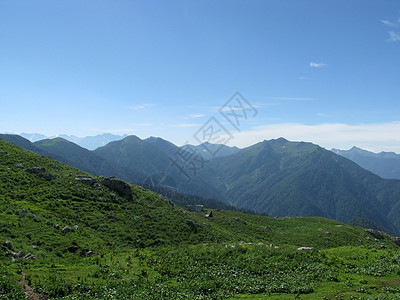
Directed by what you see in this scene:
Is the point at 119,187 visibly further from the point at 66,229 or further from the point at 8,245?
the point at 8,245

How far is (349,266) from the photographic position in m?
27.2

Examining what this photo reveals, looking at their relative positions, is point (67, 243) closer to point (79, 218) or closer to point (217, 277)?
point (79, 218)

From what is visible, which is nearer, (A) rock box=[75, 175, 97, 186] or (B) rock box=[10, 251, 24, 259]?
(B) rock box=[10, 251, 24, 259]

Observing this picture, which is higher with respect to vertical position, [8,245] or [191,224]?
[8,245]

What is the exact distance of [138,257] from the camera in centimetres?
2852

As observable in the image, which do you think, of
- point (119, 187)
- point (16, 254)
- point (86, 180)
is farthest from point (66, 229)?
point (119, 187)

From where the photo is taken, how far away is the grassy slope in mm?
20203

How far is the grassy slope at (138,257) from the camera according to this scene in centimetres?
2020

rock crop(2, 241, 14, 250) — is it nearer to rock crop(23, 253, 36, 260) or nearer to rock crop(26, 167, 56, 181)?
rock crop(23, 253, 36, 260)

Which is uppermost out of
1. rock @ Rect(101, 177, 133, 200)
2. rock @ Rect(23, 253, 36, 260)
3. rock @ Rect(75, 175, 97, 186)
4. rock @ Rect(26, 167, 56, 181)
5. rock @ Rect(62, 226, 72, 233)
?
rock @ Rect(26, 167, 56, 181)

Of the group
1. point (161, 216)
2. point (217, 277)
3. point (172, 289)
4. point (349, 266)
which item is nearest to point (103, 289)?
point (172, 289)

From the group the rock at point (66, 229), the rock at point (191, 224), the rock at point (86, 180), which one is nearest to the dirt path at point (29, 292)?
the rock at point (66, 229)

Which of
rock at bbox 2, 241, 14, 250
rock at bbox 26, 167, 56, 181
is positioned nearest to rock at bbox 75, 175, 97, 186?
rock at bbox 26, 167, 56, 181

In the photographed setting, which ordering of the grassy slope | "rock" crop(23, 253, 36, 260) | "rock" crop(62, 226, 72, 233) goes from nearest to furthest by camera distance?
the grassy slope, "rock" crop(23, 253, 36, 260), "rock" crop(62, 226, 72, 233)
